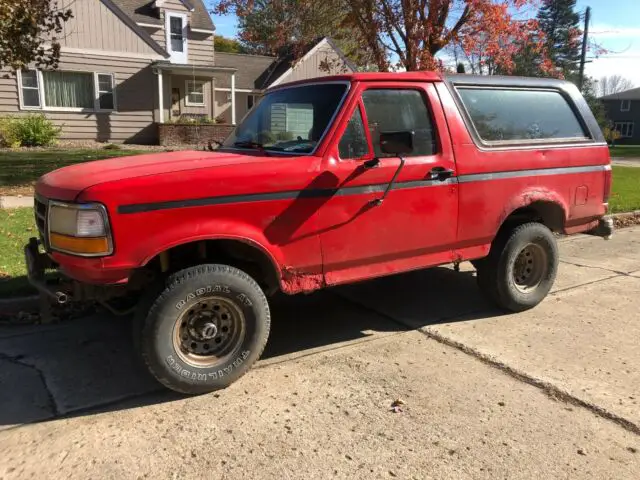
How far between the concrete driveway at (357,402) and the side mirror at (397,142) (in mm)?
1527

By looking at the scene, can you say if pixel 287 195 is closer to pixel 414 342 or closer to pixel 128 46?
pixel 414 342

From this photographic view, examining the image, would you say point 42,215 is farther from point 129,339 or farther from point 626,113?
point 626,113

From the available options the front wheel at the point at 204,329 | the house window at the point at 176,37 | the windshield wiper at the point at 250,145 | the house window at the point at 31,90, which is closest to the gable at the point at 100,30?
the house window at the point at 31,90

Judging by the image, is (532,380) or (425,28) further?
(425,28)

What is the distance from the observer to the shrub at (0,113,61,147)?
18.0 metres

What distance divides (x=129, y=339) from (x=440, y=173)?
2.77 metres

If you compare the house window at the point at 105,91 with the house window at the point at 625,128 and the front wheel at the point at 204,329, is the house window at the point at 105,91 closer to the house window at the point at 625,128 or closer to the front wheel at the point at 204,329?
the front wheel at the point at 204,329

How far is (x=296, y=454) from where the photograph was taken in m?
2.98

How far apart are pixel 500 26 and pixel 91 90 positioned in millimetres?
16616

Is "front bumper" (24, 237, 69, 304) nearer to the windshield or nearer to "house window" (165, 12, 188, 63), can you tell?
the windshield

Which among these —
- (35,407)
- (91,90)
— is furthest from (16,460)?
(91,90)

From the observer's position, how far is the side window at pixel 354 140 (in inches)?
157

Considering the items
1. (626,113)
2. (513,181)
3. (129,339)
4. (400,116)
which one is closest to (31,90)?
(129,339)

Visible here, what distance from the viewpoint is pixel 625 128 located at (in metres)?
61.3
